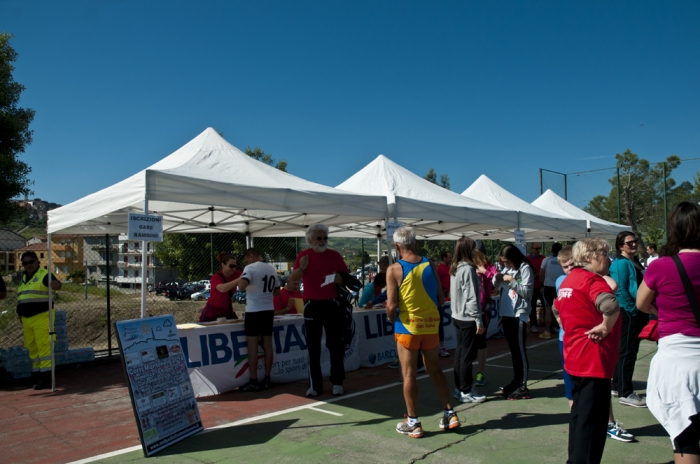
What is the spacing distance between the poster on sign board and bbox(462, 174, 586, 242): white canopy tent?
8521mm

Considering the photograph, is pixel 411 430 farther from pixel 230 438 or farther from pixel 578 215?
pixel 578 215

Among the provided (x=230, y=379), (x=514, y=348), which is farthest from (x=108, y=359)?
(x=514, y=348)

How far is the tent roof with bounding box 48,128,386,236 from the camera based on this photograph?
18.2 ft

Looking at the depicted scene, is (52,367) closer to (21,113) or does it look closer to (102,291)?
(21,113)

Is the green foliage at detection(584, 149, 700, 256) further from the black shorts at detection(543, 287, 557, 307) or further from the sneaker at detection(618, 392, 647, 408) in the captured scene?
the sneaker at detection(618, 392, 647, 408)

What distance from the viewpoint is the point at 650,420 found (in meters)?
4.69

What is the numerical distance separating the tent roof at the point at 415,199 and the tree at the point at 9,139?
777 centimetres

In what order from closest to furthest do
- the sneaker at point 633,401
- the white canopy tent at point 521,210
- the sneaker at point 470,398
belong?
the sneaker at point 633,401, the sneaker at point 470,398, the white canopy tent at point 521,210

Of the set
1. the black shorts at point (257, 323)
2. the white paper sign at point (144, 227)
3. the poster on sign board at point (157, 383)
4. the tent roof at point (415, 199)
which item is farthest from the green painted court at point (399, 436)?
the tent roof at point (415, 199)

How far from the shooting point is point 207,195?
19.0 ft

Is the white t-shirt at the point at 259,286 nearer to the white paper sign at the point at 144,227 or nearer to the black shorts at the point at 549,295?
the white paper sign at the point at 144,227

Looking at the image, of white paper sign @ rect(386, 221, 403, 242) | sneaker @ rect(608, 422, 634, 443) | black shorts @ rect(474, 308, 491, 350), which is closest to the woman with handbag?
sneaker @ rect(608, 422, 634, 443)

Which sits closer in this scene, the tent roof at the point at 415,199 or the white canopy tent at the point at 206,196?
the white canopy tent at the point at 206,196

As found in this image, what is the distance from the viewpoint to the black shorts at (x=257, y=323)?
6223 mm
